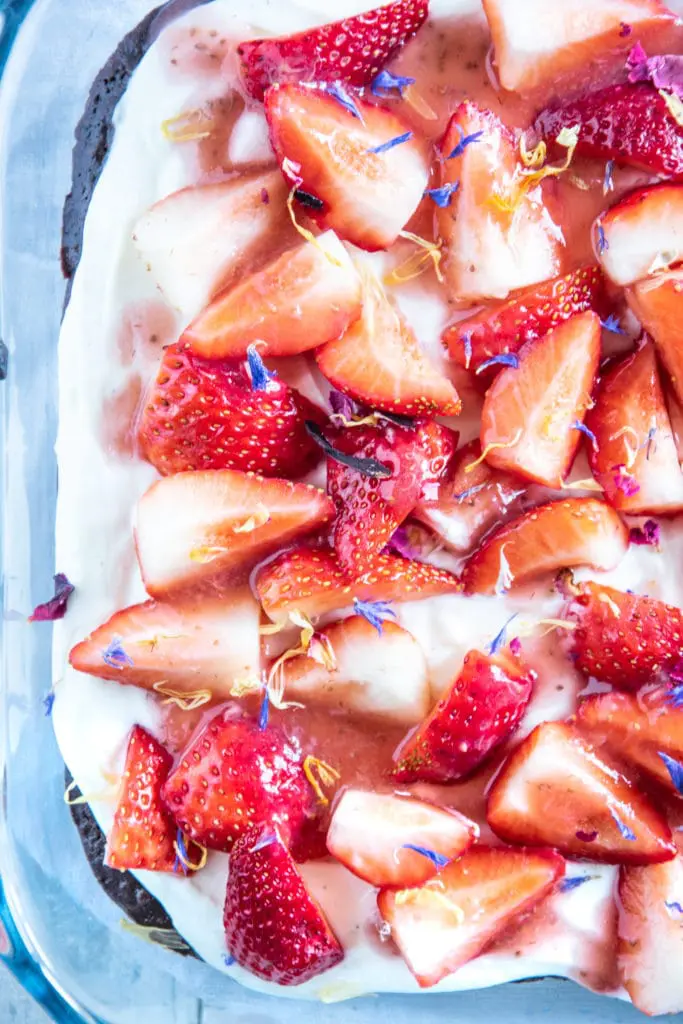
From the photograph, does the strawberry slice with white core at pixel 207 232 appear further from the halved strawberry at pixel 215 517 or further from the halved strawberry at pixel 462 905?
the halved strawberry at pixel 462 905

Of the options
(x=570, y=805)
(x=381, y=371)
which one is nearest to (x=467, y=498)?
(x=381, y=371)

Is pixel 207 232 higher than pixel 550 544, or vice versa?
pixel 207 232

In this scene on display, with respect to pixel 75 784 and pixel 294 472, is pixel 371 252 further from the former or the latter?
pixel 75 784

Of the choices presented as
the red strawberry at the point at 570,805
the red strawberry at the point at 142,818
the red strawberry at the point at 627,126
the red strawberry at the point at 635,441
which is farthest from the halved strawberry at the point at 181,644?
the red strawberry at the point at 627,126

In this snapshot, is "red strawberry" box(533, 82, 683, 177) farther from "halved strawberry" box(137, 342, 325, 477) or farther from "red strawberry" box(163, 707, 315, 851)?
"red strawberry" box(163, 707, 315, 851)

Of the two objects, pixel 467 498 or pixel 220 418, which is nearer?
pixel 220 418

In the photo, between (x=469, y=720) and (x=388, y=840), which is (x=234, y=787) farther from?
(x=469, y=720)
